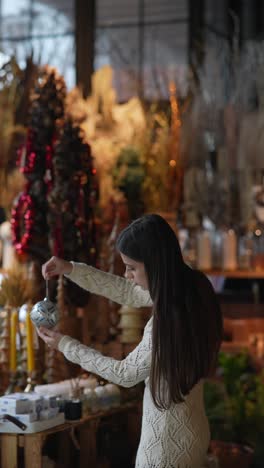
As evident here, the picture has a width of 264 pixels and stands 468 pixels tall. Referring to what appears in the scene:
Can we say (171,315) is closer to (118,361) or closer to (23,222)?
(118,361)

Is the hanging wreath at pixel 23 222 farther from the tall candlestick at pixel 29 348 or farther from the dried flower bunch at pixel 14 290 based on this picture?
the tall candlestick at pixel 29 348

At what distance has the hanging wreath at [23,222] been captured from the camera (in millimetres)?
5074

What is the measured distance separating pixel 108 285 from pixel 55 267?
0.83ft

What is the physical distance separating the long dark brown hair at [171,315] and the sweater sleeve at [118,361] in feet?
0.24

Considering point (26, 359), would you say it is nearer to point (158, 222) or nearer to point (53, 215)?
point (53, 215)

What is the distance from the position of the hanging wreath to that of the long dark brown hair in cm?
176

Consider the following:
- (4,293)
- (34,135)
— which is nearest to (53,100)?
(34,135)

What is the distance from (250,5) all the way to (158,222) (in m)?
6.93

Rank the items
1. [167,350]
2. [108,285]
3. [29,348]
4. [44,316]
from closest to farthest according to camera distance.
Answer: [167,350], [44,316], [108,285], [29,348]

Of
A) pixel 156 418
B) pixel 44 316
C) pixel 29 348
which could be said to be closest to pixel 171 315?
pixel 156 418

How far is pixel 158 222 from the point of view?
11.0 ft

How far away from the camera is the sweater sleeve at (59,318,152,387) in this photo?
3.34 meters

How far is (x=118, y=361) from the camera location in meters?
3.40

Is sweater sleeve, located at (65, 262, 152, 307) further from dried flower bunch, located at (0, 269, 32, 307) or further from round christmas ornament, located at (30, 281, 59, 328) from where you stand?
dried flower bunch, located at (0, 269, 32, 307)
